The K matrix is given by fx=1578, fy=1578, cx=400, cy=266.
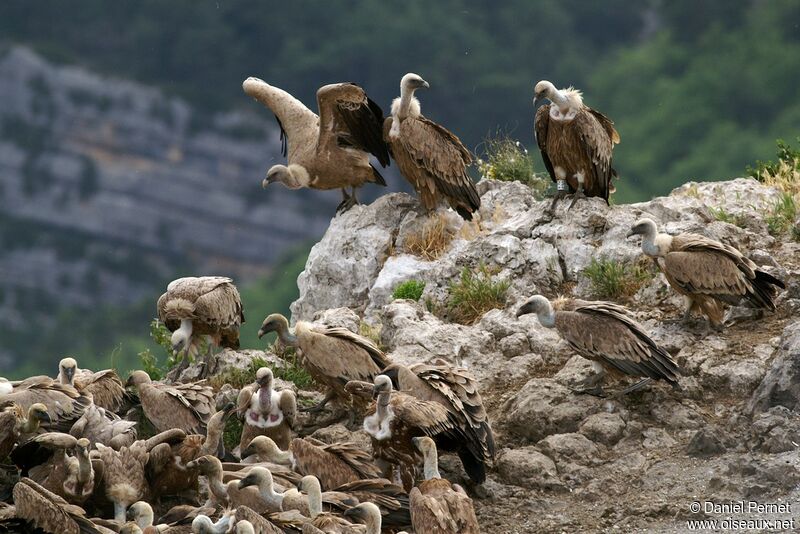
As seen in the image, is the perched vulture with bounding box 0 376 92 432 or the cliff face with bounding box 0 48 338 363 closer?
the perched vulture with bounding box 0 376 92 432

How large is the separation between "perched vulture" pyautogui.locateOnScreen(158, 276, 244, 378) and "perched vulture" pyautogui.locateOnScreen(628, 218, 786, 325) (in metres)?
4.03

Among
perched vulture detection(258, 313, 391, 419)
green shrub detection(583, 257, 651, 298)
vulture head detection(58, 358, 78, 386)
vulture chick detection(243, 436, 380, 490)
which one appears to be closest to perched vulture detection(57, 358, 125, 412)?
vulture head detection(58, 358, 78, 386)

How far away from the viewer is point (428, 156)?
1611cm

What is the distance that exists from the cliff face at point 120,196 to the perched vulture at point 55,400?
218ft

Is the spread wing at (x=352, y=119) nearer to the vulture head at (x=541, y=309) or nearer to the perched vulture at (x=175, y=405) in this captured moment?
the vulture head at (x=541, y=309)

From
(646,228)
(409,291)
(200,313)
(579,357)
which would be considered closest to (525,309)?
(579,357)

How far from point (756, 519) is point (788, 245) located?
15.3ft

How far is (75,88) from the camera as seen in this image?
3644 inches

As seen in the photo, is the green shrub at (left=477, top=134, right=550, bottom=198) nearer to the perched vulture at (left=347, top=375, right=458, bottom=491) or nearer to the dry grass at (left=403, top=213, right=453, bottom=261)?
the dry grass at (left=403, top=213, right=453, bottom=261)

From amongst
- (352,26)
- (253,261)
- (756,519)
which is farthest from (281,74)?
(756,519)

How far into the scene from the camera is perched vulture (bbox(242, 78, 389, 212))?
16.5 meters

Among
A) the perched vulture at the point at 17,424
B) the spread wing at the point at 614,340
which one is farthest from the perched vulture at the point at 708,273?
the perched vulture at the point at 17,424

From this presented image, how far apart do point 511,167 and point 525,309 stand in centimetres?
406

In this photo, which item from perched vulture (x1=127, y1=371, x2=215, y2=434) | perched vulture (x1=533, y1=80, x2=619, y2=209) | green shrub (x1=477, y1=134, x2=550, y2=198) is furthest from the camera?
green shrub (x1=477, y1=134, x2=550, y2=198)
